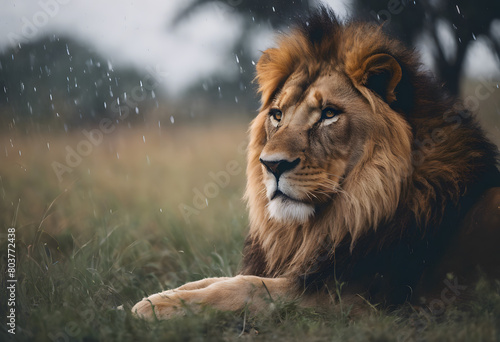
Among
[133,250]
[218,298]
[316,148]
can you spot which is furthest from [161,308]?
[133,250]

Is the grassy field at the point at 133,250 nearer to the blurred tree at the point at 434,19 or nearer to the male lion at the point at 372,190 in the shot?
the male lion at the point at 372,190

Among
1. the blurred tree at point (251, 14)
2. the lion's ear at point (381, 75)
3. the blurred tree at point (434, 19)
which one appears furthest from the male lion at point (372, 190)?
the blurred tree at point (434, 19)

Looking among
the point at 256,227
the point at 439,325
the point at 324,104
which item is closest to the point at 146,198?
the point at 256,227

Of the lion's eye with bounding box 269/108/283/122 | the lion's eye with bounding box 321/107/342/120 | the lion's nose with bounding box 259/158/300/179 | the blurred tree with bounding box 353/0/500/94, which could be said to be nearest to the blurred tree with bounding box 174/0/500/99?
the blurred tree with bounding box 353/0/500/94

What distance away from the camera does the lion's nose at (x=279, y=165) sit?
2802 mm

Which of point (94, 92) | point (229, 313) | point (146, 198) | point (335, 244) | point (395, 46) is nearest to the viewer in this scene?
point (229, 313)

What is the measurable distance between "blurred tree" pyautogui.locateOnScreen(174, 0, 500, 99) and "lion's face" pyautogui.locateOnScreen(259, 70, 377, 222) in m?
1.83

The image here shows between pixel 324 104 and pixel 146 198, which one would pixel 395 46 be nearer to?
pixel 324 104

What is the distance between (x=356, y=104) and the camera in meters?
2.97

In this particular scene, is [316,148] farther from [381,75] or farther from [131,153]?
[131,153]

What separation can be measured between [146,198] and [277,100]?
416 cm

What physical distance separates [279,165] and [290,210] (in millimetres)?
295

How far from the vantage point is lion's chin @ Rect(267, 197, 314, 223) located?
2910mm

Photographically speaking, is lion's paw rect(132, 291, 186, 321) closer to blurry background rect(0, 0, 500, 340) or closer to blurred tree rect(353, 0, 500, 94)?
blurry background rect(0, 0, 500, 340)
